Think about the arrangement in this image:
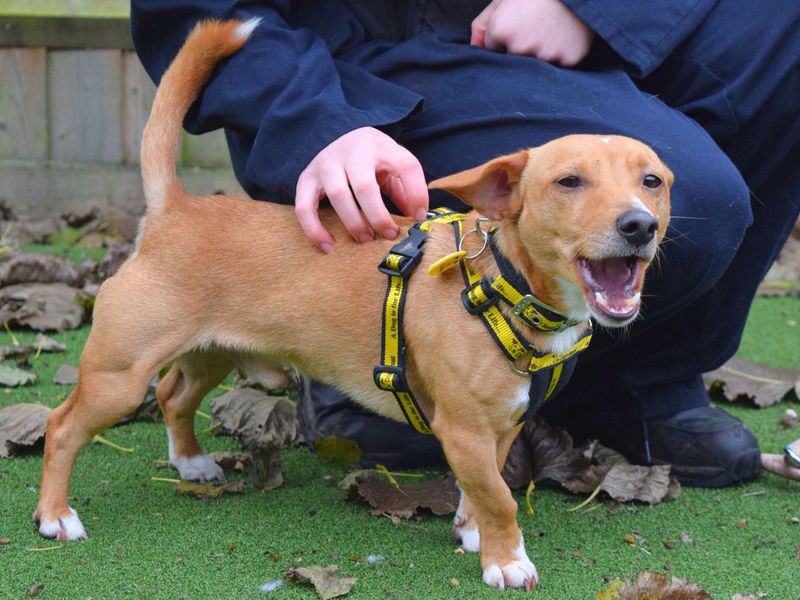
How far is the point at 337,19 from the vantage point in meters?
3.08

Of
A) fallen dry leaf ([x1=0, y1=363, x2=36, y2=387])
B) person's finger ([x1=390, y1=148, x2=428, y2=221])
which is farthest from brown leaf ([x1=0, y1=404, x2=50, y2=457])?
person's finger ([x1=390, y1=148, x2=428, y2=221])

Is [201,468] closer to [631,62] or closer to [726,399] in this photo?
[631,62]

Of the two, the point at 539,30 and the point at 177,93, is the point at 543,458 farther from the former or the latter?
the point at 177,93

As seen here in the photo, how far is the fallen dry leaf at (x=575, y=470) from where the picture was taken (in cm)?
291

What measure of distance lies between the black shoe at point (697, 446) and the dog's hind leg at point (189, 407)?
122cm

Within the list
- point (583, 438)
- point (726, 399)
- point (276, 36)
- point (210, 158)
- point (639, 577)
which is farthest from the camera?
point (210, 158)

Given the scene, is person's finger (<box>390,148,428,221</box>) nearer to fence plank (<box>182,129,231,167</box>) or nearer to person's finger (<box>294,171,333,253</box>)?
person's finger (<box>294,171,333,253</box>)

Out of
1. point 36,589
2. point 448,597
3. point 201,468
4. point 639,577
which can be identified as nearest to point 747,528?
point 639,577

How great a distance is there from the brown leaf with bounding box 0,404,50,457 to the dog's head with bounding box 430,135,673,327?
4.87 feet

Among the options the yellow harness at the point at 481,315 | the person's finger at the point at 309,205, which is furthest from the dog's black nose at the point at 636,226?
the person's finger at the point at 309,205

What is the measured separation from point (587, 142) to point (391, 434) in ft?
3.96

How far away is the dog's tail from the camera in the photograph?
269 centimetres

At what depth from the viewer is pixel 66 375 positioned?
11.8 feet

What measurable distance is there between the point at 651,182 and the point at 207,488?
143cm
